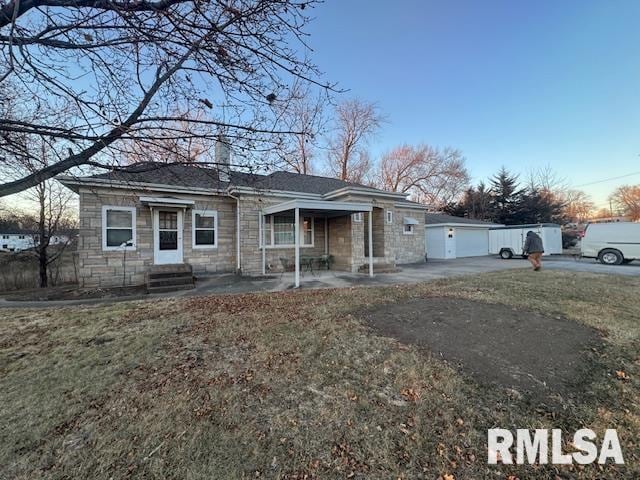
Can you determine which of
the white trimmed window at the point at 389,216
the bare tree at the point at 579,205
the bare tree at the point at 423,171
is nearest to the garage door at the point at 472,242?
the white trimmed window at the point at 389,216

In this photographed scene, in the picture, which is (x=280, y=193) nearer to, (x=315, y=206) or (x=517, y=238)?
(x=315, y=206)

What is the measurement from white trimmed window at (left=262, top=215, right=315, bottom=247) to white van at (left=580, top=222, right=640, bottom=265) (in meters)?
15.4

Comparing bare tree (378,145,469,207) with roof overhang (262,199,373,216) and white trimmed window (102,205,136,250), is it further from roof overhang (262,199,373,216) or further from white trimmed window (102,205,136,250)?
white trimmed window (102,205,136,250)

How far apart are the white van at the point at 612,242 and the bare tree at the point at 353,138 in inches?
709

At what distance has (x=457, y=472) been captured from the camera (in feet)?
5.92

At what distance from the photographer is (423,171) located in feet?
99.2

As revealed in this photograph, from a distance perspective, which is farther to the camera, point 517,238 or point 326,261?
point 517,238

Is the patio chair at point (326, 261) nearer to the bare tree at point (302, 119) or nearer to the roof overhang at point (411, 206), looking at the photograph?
the roof overhang at point (411, 206)

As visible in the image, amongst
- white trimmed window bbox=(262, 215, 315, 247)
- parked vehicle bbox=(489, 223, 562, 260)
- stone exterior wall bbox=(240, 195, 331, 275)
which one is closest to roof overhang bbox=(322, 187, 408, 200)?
white trimmed window bbox=(262, 215, 315, 247)

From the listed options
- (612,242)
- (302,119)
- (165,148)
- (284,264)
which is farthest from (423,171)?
(165,148)

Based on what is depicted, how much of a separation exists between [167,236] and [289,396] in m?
9.18

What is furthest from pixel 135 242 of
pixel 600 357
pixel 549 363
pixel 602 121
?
pixel 602 121

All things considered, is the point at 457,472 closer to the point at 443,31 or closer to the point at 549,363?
the point at 549,363

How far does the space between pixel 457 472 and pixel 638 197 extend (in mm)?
57323
